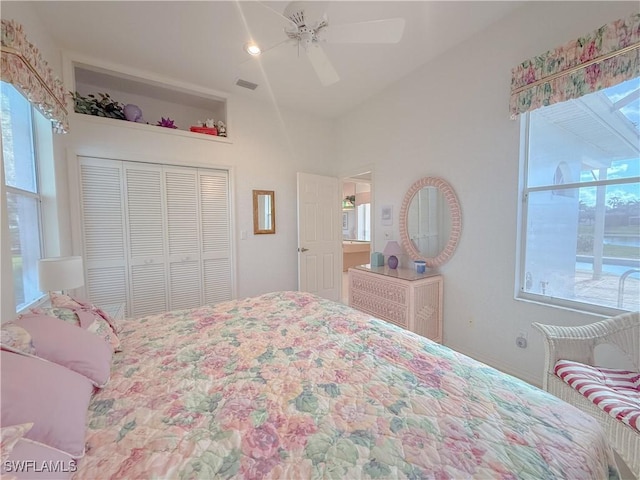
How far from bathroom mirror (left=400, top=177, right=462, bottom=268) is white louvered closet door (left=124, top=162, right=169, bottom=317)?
9.13 ft

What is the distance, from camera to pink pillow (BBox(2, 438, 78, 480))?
55 cm

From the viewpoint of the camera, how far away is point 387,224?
328 centimetres

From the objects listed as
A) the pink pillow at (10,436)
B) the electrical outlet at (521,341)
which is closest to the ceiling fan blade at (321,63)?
the pink pillow at (10,436)

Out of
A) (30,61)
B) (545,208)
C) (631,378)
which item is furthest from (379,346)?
(30,61)

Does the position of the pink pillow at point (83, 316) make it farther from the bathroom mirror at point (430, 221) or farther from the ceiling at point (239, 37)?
the bathroom mirror at point (430, 221)

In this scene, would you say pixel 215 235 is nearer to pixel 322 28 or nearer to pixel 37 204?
pixel 37 204

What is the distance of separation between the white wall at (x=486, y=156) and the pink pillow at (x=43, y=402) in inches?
105

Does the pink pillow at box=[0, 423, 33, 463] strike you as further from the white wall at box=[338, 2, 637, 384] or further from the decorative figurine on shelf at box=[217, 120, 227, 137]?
the decorative figurine on shelf at box=[217, 120, 227, 137]

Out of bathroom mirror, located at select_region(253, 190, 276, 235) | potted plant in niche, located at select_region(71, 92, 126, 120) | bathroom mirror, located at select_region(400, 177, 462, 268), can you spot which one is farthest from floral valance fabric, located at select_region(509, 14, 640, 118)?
potted plant in niche, located at select_region(71, 92, 126, 120)

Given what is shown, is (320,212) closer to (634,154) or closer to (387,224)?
(387,224)

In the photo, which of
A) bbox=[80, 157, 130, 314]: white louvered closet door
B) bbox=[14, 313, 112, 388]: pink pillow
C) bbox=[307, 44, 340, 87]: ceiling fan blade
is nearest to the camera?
bbox=[14, 313, 112, 388]: pink pillow

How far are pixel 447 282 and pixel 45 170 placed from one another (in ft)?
12.1

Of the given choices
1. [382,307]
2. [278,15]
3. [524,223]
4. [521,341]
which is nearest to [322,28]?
[278,15]

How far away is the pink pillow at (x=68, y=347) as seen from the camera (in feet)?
3.05
